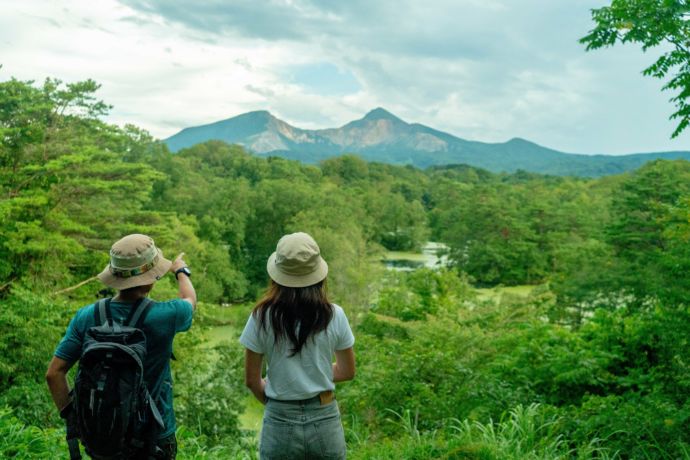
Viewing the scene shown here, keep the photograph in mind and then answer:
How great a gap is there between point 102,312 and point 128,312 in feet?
0.30

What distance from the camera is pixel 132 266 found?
206cm

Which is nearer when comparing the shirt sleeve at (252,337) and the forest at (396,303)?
the shirt sleeve at (252,337)

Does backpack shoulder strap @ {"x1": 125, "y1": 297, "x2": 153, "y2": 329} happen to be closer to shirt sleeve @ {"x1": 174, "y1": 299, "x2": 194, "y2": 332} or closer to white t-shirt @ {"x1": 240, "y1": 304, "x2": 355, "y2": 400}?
shirt sleeve @ {"x1": 174, "y1": 299, "x2": 194, "y2": 332}

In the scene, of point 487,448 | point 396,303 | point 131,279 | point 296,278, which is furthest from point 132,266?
point 396,303

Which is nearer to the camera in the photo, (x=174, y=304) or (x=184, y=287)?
(x=174, y=304)

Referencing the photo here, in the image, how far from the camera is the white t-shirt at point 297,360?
6.63 feet

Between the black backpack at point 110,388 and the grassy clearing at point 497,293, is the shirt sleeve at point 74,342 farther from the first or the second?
the grassy clearing at point 497,293

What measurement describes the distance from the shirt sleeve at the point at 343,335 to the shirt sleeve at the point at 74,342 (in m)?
0.95

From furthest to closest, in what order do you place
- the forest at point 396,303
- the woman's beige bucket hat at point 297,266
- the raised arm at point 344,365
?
1. the forest at point 396,303
2. the raised arm at point 344,365
3. the woman's beige bucket hat at point 297,266

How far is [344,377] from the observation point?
219 cm

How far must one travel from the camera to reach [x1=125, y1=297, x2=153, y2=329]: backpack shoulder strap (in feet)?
6.64

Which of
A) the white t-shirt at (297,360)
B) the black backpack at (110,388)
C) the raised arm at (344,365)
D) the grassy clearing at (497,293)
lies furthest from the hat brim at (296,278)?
the grassy clearing at (497,293)

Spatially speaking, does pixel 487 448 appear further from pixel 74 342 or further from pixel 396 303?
pixel 396 303

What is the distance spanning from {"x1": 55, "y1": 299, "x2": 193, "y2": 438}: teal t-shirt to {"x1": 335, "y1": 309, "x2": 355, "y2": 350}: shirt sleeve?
0.57 meters
